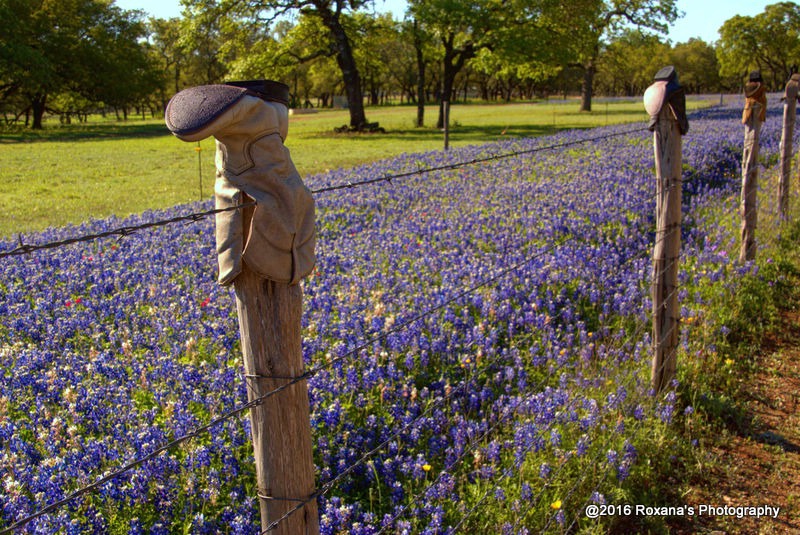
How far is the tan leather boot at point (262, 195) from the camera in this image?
1.76m

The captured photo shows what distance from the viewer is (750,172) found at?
23.4ft

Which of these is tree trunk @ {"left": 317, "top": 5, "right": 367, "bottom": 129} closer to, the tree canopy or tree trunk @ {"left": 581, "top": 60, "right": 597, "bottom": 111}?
the tree canopy

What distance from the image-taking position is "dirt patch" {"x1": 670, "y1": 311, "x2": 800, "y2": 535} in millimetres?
3707

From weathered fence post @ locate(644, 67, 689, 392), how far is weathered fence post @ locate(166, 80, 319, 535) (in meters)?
3.29

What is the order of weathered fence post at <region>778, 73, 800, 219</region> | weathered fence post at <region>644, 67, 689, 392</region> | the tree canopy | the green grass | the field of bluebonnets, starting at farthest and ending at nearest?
the tree canopy < the green grass < weathered fence post at <region>778, 73, 800, 219</region> < weathered fence post at <region>644, 67, 689, 392</region> < the field of bluebonnets

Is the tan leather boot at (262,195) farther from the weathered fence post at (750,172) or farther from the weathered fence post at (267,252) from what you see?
the weathered fence post at (750,172)

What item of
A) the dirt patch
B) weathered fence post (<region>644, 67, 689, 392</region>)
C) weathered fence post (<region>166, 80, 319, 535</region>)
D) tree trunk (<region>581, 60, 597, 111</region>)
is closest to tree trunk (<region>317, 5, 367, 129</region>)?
tree trunk (<region>581, 60, 597, 111</region>)

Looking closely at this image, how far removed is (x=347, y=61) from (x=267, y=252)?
3123 cm

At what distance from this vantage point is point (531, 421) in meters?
3.97

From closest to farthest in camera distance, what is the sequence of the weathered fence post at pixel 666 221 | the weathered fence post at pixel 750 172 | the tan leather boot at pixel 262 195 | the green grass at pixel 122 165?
the tan leather boot at pixel 262 195 < the weathered fence post at pixel 666 221 < the weathered fence post at pixel 750 172 < the green grass at pixel 122 165

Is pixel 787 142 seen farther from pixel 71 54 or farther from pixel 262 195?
pixel 71 54

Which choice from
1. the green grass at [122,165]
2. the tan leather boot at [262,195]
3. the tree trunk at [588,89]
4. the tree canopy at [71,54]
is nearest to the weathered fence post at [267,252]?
the tan leather boot at [262,195]

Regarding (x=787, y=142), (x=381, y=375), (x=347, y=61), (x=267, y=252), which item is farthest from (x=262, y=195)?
(x=347, y=61)

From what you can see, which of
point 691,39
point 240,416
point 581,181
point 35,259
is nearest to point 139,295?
point 35,259
